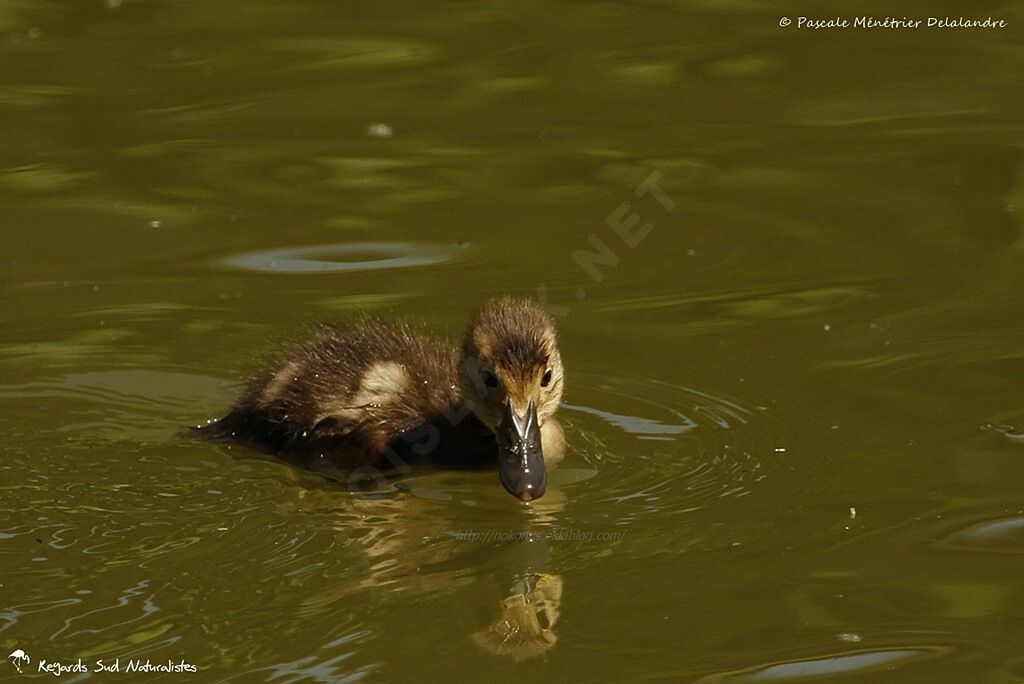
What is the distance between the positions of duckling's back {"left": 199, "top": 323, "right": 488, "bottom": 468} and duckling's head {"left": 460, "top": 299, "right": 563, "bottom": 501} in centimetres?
15

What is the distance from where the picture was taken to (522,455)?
574cm

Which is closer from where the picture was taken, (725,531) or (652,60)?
(725,531)

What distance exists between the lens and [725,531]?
17.5 ft

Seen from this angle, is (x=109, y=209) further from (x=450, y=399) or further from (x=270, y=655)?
(x=270, y=655)

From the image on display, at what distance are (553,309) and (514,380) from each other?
143 cm

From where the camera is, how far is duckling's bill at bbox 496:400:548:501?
5.62 meters

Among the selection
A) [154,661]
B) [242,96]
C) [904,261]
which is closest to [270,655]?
[154,661]

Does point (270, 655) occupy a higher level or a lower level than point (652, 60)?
lower

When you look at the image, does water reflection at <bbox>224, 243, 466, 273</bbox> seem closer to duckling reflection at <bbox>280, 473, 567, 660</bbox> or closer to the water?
the water

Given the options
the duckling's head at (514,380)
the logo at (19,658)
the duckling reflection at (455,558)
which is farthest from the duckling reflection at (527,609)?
the logo at (19,658)

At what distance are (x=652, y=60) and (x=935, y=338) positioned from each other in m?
3.49

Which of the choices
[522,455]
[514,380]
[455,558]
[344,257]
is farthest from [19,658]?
[344,257]

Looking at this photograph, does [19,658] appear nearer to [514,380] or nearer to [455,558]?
[455,558]

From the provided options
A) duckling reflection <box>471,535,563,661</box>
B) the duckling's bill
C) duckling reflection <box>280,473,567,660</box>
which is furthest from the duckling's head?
duckling reflection <box>471,535,563,661</box>
